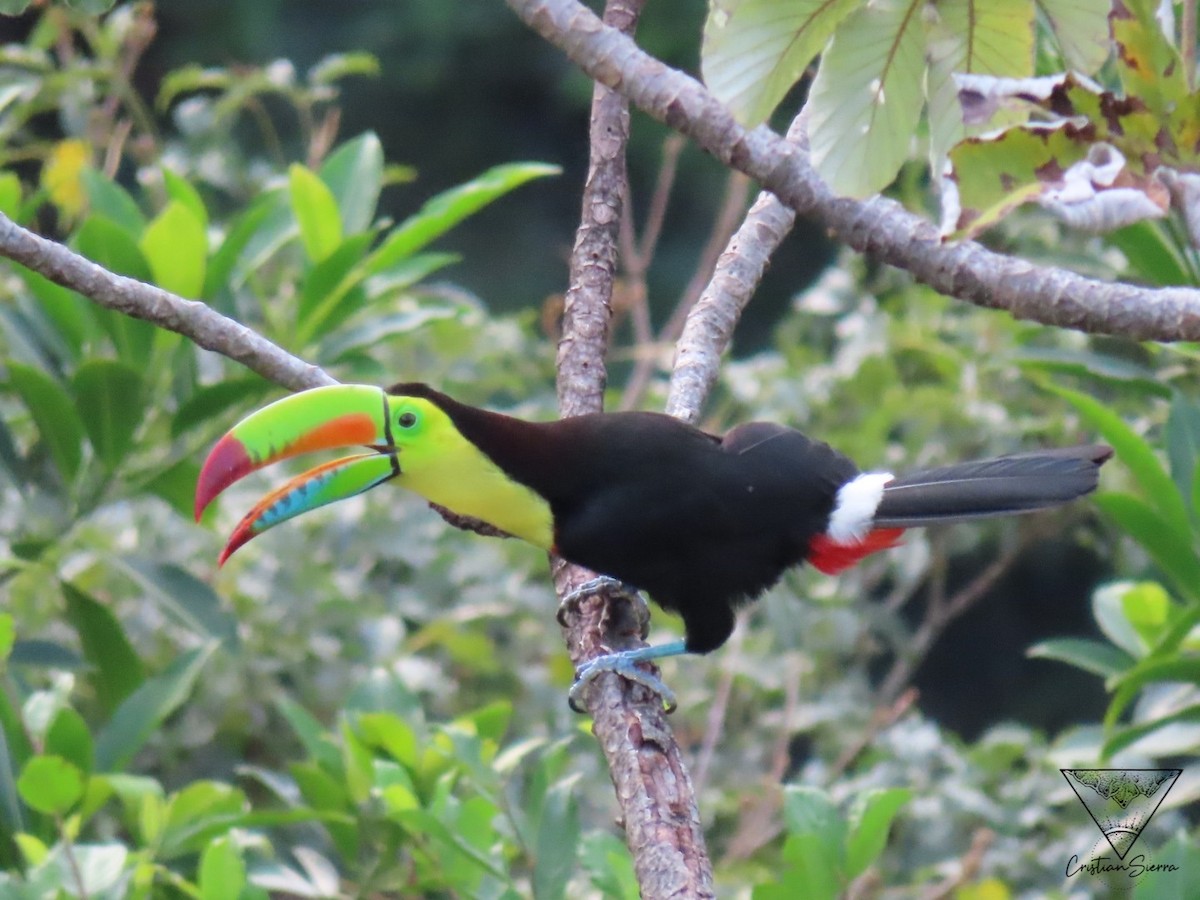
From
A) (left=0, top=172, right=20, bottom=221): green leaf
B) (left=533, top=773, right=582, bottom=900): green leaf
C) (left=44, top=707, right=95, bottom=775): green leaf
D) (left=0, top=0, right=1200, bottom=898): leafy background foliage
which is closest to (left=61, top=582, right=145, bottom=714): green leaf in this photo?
(left=0, top=0, right=1200, bottom=898): leafy background foliage

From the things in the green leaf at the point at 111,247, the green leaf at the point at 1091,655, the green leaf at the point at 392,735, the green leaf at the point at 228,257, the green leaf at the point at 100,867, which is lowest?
the green leaf at the point at 100,867

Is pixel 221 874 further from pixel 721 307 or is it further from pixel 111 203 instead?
pixel 111 203

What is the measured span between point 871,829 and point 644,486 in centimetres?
46

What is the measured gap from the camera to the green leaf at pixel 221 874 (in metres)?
1.42

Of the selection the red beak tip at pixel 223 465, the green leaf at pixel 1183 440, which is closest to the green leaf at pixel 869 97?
the red beak tip at pixel 223 465

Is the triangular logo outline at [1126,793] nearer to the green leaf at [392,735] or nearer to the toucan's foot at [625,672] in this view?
the toucan's foot at [625,672]

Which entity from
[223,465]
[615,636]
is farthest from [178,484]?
[615,636]

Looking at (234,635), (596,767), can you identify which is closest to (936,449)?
(596,767)

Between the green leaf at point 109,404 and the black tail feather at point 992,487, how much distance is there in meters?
0.97

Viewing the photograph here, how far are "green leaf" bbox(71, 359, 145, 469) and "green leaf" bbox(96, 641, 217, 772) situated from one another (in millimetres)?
324

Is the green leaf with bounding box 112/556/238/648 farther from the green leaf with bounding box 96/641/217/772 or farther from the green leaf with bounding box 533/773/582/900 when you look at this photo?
the green leaf with bounding box 533/773/582/900

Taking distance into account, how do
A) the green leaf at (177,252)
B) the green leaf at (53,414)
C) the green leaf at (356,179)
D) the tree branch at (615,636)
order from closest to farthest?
the tree branch at (615,636)
the green leaf at (53,414)
the green leaf at (177,252)
the green leaf at (356,179)

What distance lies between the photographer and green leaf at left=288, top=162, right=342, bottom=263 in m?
2.06

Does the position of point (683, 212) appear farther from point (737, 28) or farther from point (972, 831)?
point (737, 28)
